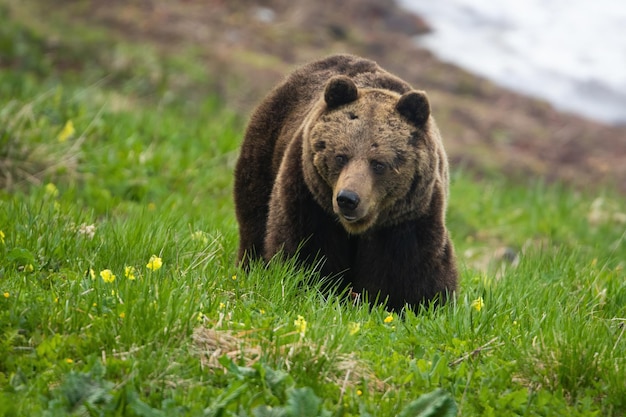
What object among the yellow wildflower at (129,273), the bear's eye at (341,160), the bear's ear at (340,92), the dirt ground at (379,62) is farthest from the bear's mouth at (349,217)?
the dirt ground at (379,62)

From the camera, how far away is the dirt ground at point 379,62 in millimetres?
11367

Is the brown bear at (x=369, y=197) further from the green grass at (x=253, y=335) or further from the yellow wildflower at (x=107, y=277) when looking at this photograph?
the yellow wildflower at (x=107, y=277)

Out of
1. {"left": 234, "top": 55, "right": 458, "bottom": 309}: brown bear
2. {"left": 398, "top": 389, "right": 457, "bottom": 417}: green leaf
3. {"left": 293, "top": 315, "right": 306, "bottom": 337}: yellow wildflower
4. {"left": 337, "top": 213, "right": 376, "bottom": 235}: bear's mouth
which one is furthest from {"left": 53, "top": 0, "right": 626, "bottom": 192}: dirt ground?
{"left": 398, "top": 389, "right": 457, "bottom": 417}: green leaf

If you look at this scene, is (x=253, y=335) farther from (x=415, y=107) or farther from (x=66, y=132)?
(x=66, y=132)

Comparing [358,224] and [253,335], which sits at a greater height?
[358,224]

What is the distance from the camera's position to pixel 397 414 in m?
3.39

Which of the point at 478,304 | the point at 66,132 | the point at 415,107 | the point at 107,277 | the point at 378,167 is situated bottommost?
the point at 66,132

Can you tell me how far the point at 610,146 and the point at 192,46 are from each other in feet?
20.7

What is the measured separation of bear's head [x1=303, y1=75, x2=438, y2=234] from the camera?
4.69m

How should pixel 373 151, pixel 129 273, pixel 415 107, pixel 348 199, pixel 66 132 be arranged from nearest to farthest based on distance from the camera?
pixel 129 273, pixel 348 199, pixel 373 151, pixel 415 107, pixel 66 132

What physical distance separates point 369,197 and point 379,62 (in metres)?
8.58

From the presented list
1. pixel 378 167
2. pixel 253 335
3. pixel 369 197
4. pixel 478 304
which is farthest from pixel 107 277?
pixel 478 304

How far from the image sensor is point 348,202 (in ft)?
14.5

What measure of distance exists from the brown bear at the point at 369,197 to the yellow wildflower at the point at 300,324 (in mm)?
800
